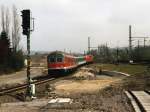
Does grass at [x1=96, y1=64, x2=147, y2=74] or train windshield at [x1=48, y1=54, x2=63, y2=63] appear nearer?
train windshield at [x1=48, y1=54, x2=63, y2=63]

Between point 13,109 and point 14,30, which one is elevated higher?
point 14,30

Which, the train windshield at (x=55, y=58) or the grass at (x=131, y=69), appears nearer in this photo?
the train windshield at (x=55, y=58)

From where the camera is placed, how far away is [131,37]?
9225cm

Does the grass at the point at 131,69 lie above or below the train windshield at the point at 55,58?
below

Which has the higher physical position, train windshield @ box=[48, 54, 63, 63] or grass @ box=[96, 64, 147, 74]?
train windshield @ box=[48, 54, 63, 63]

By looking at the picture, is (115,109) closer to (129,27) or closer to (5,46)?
(5,46)

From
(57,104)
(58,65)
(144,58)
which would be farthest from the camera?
(144,58)

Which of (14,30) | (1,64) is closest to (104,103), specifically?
(1,64)

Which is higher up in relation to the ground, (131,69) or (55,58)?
(55,58)

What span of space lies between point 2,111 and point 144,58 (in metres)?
82.0

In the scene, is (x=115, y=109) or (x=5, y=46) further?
(x=5, y=46)

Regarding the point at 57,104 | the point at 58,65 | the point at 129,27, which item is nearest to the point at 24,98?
the point at 57,104

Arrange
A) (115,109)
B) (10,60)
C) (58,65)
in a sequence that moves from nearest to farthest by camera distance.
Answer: (115,109)
(58,65)
(10,60)

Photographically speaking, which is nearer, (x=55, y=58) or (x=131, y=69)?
(x=55, y=58)
